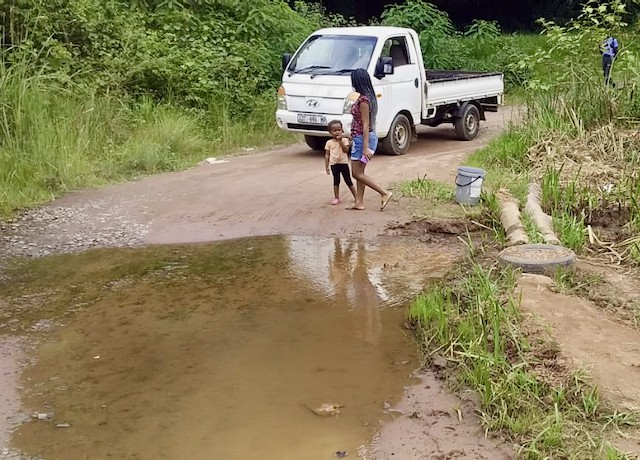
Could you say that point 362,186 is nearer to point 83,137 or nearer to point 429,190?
point 429,190

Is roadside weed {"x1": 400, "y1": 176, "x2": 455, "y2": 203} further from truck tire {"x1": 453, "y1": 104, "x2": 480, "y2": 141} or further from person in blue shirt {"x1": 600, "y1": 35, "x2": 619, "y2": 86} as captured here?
truck tire {"x1": 453, "y1": 104, "x2": 480, "y2": 141}

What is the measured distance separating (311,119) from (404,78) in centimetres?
175

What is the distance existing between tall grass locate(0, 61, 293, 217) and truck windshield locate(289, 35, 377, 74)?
1.98 meters

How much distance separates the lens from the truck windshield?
39.7ft

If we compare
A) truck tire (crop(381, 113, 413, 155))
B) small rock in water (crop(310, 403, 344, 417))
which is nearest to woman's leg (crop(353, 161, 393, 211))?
truck tire (crop(381, 113, 413, 155))

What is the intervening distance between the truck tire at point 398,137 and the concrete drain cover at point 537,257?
5538 millimetres

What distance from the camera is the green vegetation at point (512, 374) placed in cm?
430

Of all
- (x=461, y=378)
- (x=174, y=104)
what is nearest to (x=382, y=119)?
(x=174, y=104)

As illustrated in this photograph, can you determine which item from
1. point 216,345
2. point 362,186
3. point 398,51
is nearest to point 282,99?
point 398,51

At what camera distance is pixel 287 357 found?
557cm

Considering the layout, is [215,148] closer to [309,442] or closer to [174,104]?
[174,104]

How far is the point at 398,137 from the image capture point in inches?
500

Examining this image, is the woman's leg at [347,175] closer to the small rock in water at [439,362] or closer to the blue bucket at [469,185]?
the blue bucket at [469,185]

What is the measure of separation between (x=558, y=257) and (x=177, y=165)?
260 inches
